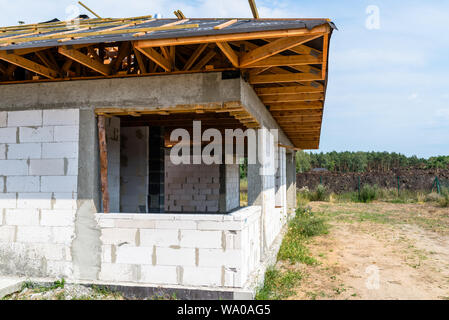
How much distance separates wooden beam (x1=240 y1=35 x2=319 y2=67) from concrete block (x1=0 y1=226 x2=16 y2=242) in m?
4.12

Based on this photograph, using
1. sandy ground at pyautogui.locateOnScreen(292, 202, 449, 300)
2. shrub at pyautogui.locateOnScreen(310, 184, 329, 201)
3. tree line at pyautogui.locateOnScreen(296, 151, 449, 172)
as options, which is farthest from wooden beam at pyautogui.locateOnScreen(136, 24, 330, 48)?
tree line at pyautogui.locateOnScreen(296, 151, 449, 172)

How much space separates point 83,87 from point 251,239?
3.41 m

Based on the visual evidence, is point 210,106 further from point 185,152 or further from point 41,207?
point 185,152

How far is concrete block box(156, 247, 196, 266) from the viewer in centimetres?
464

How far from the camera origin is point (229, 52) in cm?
443

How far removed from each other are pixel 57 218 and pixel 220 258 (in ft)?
8.04

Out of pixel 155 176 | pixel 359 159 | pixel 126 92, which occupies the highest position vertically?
pixel 359 159

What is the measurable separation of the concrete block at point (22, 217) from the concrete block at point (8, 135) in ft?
3.50

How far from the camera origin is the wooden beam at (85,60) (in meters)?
4.19

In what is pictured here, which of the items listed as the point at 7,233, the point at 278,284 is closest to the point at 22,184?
the point at 7,233

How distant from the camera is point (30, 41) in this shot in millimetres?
4238

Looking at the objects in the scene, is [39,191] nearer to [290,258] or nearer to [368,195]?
[290,258]

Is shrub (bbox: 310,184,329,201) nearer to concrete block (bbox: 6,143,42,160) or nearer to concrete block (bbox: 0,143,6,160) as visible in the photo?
concrete block (bbox: 6,143,42,160)
